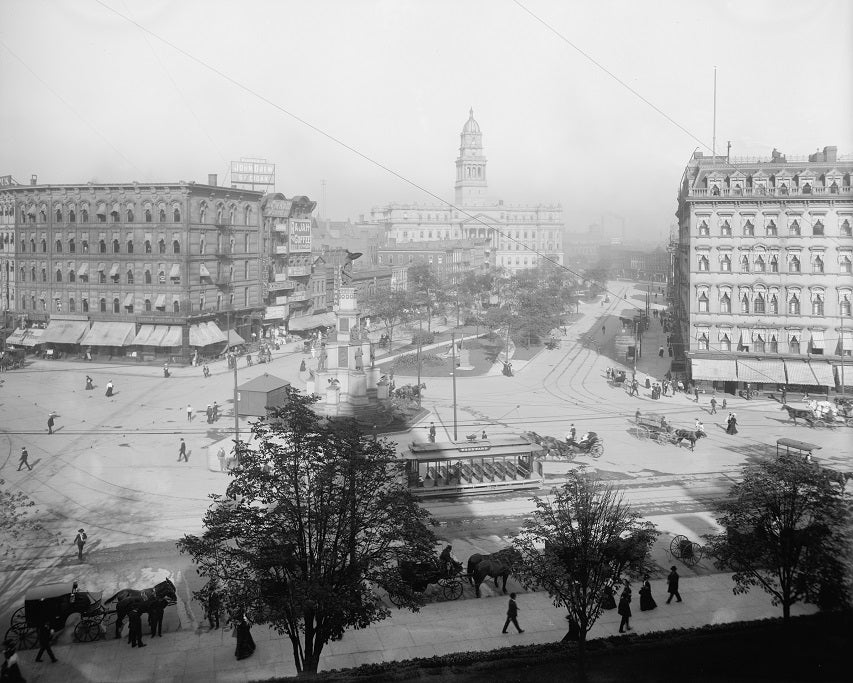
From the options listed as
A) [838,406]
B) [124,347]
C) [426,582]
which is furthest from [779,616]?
[124,347]

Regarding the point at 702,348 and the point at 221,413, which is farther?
the point at 702,348

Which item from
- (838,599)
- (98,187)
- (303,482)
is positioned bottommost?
(838,599)

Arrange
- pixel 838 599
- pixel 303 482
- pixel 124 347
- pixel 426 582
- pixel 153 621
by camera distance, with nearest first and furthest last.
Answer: pixel 303 482, pixel 838 599, pixel 153 621, pixel 426 582, pixel 124 347

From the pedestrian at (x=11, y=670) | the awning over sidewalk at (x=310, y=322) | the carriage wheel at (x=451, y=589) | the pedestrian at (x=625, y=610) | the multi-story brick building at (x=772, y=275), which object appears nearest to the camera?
Answer: the pedestrian at (x=11, y=670)

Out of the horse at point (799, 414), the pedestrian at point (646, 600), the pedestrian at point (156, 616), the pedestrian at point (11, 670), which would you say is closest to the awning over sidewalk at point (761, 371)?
the horse at point (799, 414)

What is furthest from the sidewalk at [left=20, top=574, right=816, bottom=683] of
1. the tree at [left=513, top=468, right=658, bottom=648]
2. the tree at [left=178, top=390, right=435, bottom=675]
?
the tree at [left=513, top=468, right=658, bottom=648]

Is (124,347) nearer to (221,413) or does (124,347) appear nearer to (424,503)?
(221,413)

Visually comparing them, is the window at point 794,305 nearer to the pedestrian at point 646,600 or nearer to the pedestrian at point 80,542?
the pedestrian at point 646,600
